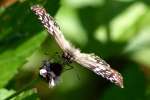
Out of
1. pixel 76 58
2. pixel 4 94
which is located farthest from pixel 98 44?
pixel 76 58

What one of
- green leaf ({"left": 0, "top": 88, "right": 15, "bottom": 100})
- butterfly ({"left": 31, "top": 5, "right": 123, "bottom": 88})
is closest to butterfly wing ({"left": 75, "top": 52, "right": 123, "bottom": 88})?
butterfly ({"left": 31, "top": 5, "right": 123, "bottom": 88})

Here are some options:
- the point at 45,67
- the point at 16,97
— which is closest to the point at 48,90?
the point at 16,97

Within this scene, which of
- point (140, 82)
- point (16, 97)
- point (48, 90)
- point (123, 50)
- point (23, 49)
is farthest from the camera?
point (123, 50)

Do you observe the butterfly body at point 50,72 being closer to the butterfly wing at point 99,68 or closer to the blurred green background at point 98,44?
the butterfly wing at point 99,68

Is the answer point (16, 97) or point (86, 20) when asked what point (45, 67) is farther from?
point (86, 20)

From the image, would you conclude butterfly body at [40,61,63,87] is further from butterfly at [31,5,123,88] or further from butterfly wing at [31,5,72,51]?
butterfly wing at [31,5,72,51]

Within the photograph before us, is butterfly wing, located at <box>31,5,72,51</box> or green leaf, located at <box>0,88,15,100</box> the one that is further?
green leaf, located at <box>0,88,15,100</box>

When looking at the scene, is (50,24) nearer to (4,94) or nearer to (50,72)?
(50,72)
